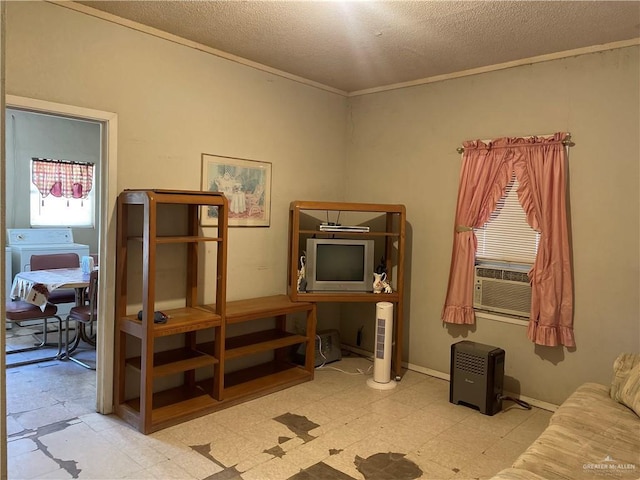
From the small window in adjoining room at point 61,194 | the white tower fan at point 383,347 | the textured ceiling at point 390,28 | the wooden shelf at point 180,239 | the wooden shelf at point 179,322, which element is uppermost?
the textured ceiling at point 390,28

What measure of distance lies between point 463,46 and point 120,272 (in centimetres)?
276

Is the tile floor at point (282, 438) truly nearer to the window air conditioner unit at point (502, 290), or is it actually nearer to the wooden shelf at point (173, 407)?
the wooden shelf at point (173, 407)

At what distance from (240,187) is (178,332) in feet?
4.32

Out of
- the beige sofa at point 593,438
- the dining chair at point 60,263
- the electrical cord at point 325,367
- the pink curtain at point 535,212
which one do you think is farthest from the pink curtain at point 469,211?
the dining chair at point 60,263

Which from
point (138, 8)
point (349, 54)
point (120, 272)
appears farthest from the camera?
point (349, 54)

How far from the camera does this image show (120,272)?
3.15 metres

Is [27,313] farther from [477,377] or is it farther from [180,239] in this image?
[477,377]

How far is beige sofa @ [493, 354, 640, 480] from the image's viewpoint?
6.42ft

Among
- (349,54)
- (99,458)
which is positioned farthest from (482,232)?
(99,458)

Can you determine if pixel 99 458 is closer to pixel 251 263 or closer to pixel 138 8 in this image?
pixel 251 263

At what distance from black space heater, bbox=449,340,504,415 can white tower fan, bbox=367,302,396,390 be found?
52cm

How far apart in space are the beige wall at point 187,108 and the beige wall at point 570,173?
0.60 m

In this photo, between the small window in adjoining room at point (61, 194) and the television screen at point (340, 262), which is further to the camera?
the small window in adjoining room at point (61, 194)

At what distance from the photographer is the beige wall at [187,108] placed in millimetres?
2820
